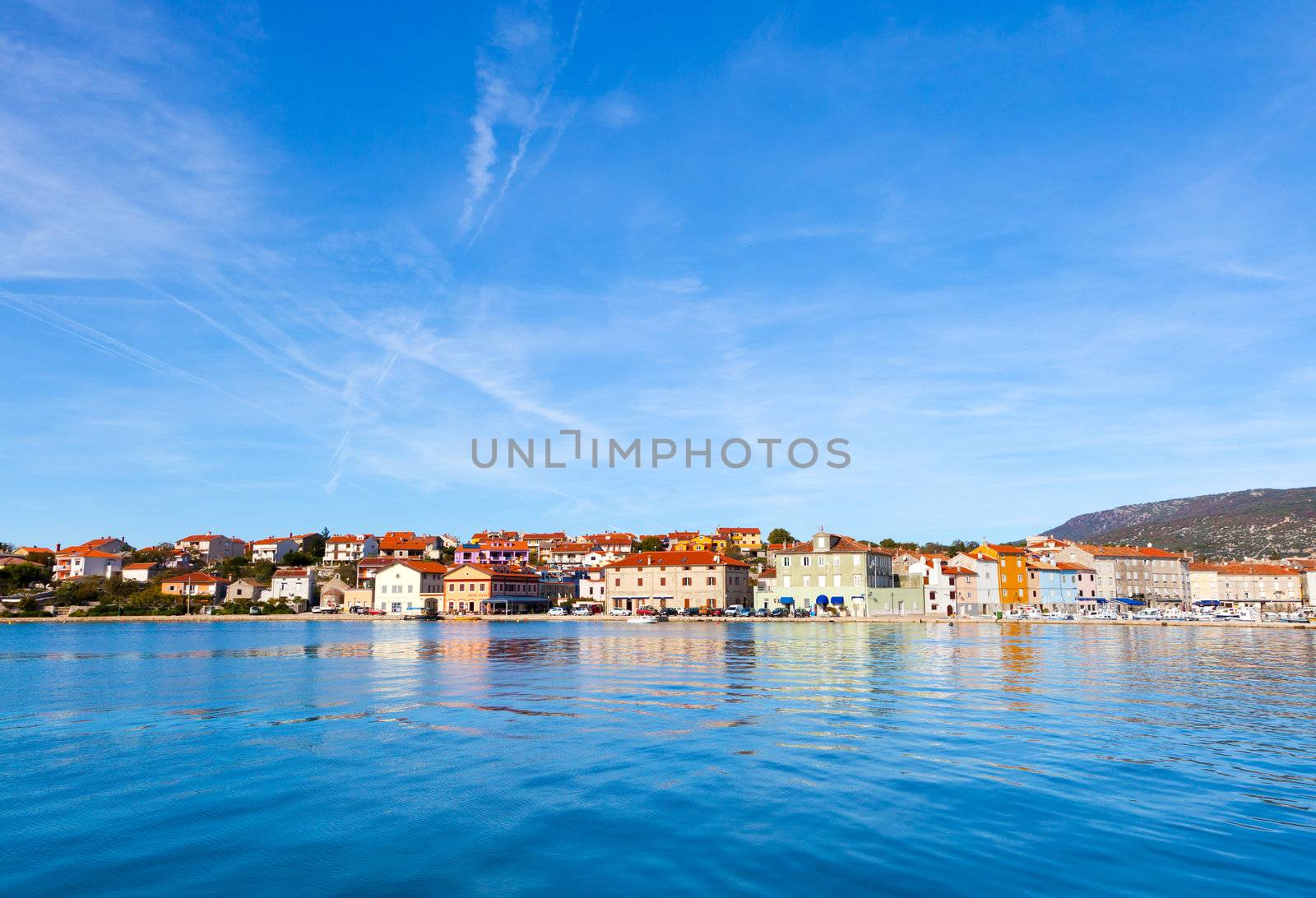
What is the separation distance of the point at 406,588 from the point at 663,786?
109223mm

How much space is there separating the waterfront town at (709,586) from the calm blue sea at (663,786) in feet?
226

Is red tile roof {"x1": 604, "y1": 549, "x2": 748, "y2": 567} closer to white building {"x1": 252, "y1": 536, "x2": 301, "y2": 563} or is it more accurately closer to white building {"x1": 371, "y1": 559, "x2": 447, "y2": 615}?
white building {"x1": 371, "y1": 559, "x2": 447, "y2": 615}

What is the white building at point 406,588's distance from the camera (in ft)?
377

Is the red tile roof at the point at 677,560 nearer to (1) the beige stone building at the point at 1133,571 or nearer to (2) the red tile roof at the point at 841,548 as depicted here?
(2) the red tile roof at the point at 841,548

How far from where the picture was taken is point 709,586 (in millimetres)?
105188

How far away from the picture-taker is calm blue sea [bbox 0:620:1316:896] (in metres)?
9.33

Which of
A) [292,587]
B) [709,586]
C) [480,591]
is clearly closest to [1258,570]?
[709,586]

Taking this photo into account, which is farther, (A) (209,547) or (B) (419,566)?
(A) (209,547)

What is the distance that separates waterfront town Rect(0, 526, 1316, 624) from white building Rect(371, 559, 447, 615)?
0.19m

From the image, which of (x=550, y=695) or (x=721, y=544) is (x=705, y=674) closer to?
(x=550, y=695)

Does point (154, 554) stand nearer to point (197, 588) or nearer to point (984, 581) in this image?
point (197, 588)

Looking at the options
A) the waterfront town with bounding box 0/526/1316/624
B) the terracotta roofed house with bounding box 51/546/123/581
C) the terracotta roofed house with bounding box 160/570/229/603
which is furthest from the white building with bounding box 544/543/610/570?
the terracotta roofed house with bounding box 51/546/123/581

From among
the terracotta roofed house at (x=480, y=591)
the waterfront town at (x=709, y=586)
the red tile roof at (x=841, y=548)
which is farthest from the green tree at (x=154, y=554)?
the red tile roof at (x=841, y=548)

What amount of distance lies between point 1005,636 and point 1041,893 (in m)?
55.9
